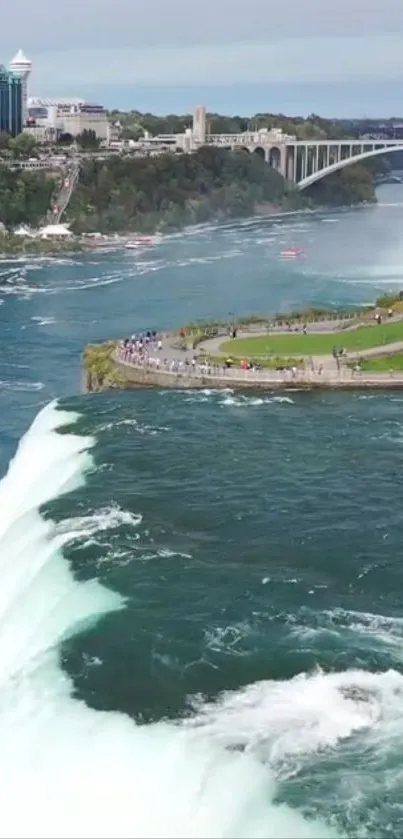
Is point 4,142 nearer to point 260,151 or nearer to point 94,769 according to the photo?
point 260,151

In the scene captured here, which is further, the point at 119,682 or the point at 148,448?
the point at 148,448

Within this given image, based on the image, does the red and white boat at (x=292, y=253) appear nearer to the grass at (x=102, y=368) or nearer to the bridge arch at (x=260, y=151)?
the grass at (x=102, y=368)

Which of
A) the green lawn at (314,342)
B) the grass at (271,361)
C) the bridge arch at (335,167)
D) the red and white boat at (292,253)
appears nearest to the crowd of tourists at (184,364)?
the grass at (271,361)

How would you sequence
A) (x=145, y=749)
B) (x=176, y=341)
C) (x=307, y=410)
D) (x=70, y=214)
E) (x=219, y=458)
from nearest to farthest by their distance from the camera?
(x=145, y=749) → (x=219, y=458) → (x=307, y=410) → (x=176, y=341) → (x=70, y=214)

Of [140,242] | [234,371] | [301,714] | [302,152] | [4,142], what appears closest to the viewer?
[301,714]

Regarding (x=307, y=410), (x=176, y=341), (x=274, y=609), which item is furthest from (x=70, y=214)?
(x=274, y=609)

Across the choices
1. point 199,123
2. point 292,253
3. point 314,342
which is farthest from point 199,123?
point 314,342

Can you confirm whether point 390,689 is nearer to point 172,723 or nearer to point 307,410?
point 172,723
